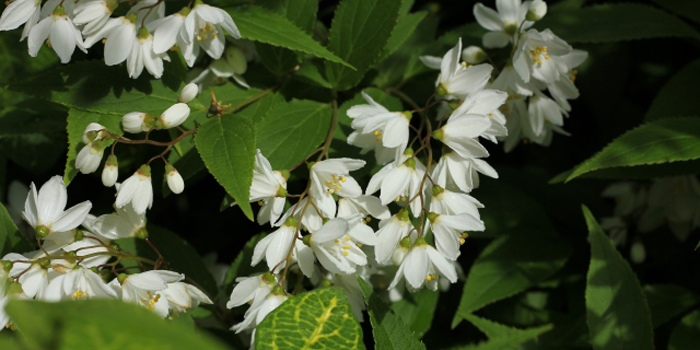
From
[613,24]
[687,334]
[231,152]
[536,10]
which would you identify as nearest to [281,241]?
[231,152]

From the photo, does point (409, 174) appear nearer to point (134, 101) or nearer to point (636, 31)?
point (134, 101)

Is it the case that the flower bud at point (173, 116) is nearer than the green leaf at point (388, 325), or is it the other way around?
the green leaf at point (388, 325)

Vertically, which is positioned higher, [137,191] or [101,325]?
[101,325]

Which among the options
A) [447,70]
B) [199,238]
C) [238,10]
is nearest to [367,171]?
[447,70]

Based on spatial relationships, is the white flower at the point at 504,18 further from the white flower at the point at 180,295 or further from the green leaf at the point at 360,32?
the white flower at the point at 180,295

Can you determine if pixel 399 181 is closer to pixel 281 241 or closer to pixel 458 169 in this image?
pixel 458 169

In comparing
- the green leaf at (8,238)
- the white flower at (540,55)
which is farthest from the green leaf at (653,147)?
the green leaf at (8,238)
